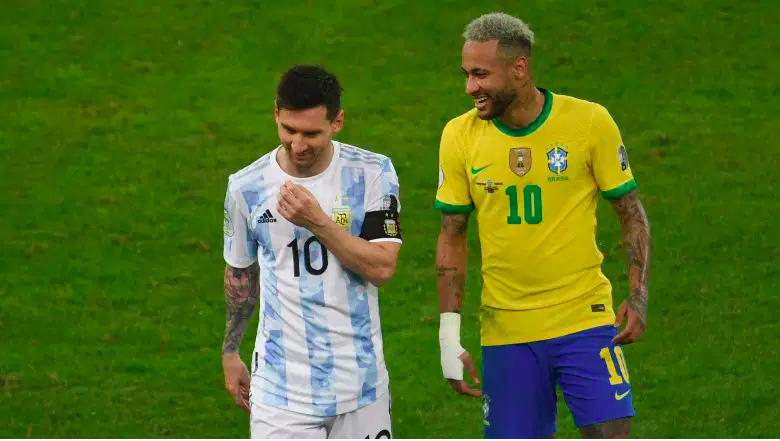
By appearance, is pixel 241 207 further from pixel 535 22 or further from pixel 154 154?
pixel 535 22

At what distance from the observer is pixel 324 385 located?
728cm

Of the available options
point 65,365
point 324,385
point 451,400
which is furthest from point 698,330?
point 324,385

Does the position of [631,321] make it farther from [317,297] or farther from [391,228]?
[317,297]

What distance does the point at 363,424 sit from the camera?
737 cm

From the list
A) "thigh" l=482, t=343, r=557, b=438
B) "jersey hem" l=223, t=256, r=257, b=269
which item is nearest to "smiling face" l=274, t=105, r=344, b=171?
"jersey hem" l=223, t=256, r=257, b=269

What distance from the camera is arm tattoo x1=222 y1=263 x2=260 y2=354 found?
772 cm

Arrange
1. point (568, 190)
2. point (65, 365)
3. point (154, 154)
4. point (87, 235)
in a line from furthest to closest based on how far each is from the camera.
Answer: point (154, 154)
point (87, 235)
point (65, 365)
point (568, 190)

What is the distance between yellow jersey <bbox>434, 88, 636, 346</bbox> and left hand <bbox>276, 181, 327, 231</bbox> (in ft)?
4.34

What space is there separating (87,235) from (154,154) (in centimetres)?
197

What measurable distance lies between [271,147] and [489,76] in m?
9.96

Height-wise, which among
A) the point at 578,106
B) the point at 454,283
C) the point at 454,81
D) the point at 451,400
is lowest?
the point at 451,400

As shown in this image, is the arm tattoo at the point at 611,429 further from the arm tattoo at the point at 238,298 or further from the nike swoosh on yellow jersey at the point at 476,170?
the arm tattoo at the point at 238,298

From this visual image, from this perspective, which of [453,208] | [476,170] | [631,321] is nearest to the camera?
[631,321]

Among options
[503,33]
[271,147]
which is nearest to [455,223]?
[503,33]
